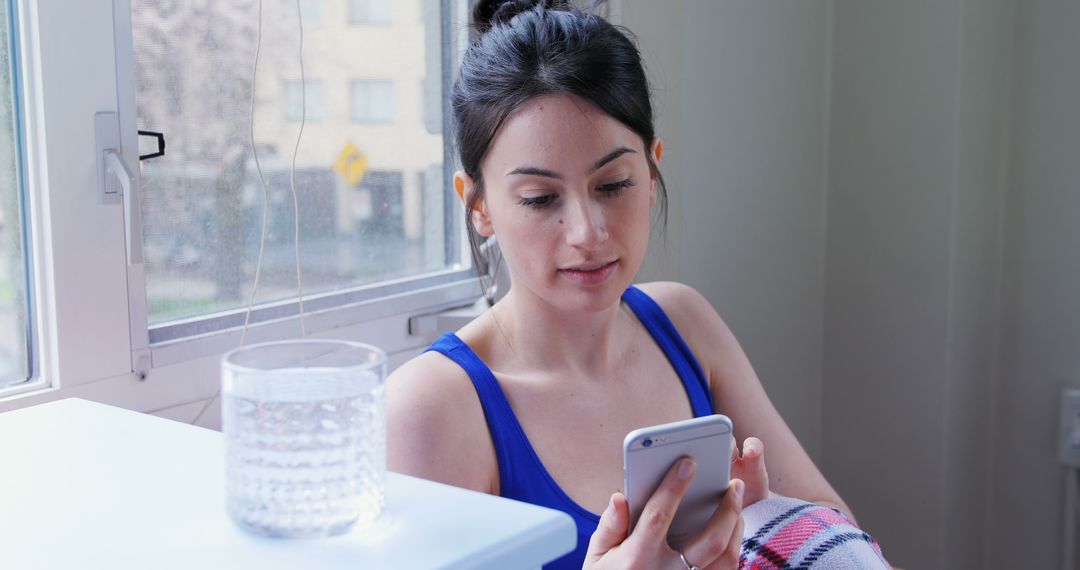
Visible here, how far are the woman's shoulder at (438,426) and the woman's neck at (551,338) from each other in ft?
0.35

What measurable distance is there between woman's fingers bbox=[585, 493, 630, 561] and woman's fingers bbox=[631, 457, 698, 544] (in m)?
0.02

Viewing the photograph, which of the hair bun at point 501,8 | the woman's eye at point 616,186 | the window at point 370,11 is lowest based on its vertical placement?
the woman's eye at point 616,186

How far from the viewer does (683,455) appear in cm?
88

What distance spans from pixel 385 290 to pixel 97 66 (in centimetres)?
55

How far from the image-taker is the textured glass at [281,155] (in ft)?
4.15

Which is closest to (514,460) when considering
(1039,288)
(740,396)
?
(740,396)

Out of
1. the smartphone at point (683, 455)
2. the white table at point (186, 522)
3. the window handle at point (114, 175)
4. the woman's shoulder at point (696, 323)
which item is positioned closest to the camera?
the white table at point (186, 522)

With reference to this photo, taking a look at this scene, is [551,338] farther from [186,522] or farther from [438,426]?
[186,522]

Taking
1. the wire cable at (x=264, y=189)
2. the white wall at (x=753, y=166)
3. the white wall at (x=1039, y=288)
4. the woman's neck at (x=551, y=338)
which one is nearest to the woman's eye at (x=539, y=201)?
the woman's neck at (x=551, y=338)

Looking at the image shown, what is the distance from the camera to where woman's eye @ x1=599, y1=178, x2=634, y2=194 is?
115 centimetres

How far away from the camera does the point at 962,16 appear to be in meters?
1.90

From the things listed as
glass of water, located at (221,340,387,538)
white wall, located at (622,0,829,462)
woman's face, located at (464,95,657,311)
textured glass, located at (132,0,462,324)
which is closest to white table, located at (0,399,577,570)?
glass of water, located at (221,340,387,538)

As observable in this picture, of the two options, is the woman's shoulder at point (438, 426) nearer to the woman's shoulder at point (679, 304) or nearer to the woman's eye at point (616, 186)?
the woman's eye at point (616, 186)

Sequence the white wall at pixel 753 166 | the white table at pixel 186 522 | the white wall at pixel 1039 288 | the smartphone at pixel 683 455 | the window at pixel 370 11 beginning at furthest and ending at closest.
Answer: the white wall at pixel 1039 288
the white wall at pixel 753 166
the window at pixel 370 11
the smartphone at pixel 683 455
the white table at pixel 186 522
